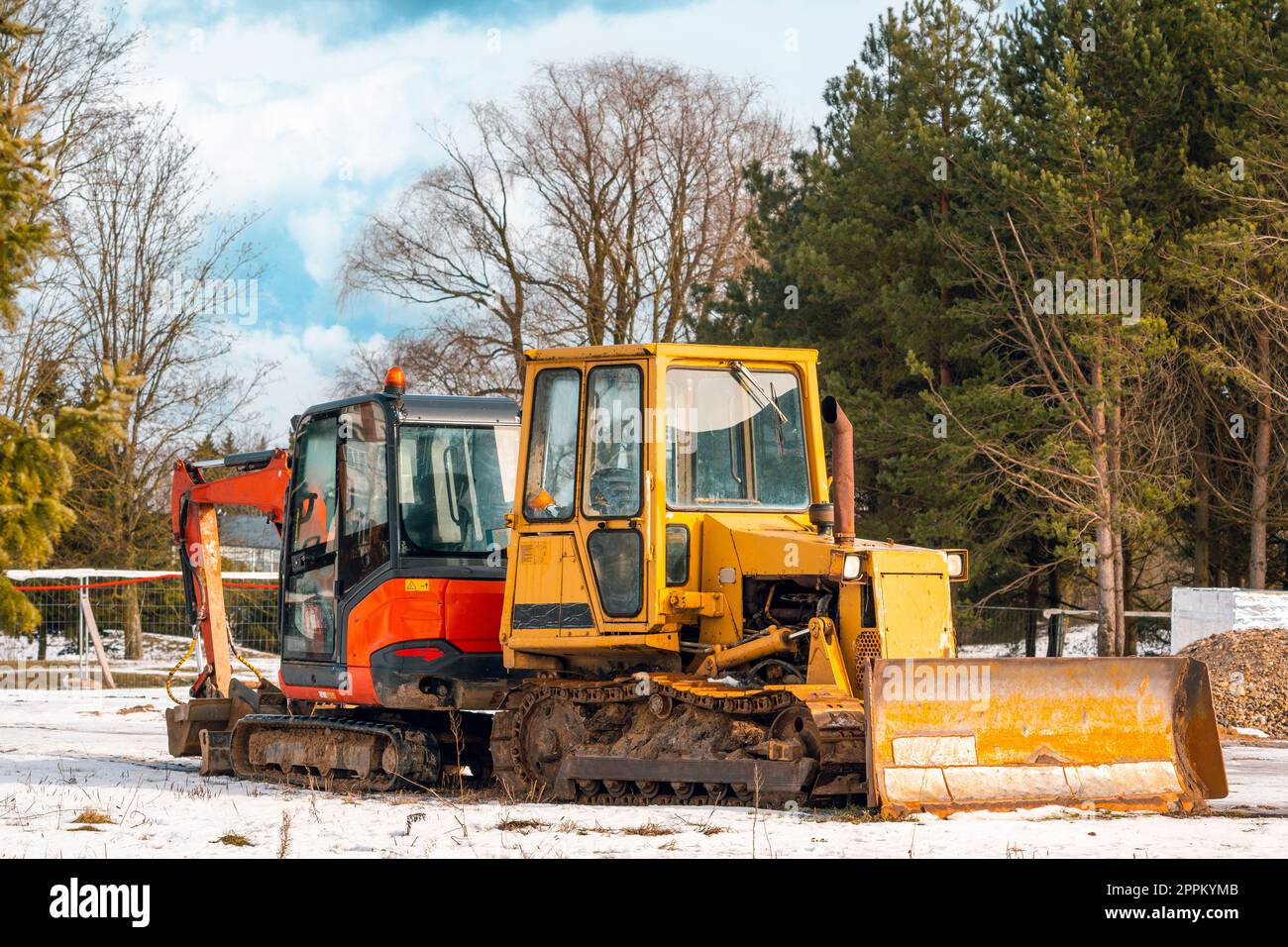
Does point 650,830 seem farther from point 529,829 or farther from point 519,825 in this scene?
point 519,825

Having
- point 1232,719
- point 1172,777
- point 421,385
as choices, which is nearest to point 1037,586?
point 1232,719

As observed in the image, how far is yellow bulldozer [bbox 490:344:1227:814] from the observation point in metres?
8.79

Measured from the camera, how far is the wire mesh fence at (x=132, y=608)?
80.6ft

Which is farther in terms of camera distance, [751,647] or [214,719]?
[214,719]

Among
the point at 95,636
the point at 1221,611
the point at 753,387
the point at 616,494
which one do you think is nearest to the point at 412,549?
the point at 616,494

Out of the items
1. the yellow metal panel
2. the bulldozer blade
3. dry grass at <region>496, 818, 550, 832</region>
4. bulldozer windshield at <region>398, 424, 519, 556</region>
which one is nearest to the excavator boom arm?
bulldozer windshield at <region>398, 424, 519, 556</region>

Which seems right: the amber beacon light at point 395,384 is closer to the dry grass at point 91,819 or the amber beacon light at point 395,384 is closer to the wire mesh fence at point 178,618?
the dry grass at point 91,819

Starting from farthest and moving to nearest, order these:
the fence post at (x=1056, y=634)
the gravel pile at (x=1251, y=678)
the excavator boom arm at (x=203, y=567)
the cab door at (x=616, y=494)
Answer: the fence post at (x=1056, y=634) < the gravel pile at (x=1251, y=678) < the excavator boom arm at (x=203, y=567) < the cab door at (x=616, y=494)

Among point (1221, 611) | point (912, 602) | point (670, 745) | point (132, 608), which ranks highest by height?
point (912, 602)

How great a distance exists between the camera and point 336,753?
11141 millimetres

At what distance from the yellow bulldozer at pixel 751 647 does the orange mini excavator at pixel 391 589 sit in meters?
A: 0.79

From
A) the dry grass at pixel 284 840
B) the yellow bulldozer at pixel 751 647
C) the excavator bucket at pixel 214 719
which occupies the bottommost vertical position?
the excavator bucket at pixel 214 719

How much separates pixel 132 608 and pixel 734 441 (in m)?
20.2

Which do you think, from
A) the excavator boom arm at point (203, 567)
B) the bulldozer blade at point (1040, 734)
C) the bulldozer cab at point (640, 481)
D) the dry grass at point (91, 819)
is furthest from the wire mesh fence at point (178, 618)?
the dry grass at point (91, 819)
